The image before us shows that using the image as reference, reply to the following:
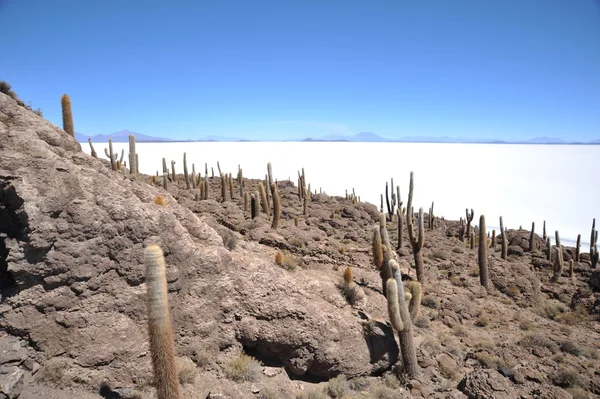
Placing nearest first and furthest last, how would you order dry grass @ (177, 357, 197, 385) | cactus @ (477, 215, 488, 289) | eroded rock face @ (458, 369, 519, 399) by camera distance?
dry grass @ (177, 357, 197, 385) → eroded rock face @ (458, 369, 519, 399) → cactus @ (477, 215, 488, 289)

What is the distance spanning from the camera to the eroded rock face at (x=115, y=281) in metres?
5.35

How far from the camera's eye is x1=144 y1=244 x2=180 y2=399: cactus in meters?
4.45

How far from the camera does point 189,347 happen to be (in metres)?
6.53

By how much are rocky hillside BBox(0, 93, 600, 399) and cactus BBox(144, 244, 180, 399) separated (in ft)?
3.98

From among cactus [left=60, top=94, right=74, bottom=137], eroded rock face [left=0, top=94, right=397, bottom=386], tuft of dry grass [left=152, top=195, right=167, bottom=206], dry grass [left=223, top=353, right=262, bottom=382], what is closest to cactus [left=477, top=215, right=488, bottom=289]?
eroded rock face [left=0, top=94, right=397, bottom=386]

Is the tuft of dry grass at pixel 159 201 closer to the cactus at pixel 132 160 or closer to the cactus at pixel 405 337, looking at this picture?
the cactus at pixel 132 160

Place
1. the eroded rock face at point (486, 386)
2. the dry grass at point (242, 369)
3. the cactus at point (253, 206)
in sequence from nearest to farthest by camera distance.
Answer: the dry grass at point (242, 369)
the eroded rock face at point (486, 386)
the cactus at point (253, 206)

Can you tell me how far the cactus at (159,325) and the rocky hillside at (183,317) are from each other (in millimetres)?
1212

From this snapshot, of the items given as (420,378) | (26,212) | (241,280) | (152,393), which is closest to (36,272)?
(26,212)

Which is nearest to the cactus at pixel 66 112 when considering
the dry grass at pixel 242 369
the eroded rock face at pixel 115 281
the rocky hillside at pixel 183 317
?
the rocky hillside at pixel 183 317

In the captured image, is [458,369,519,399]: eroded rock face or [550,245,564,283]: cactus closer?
[458,369,519,399]: eroded rock face

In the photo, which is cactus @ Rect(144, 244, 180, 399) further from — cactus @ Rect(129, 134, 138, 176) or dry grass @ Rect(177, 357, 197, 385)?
cactus @ Rect(129, 134, 138, 176)

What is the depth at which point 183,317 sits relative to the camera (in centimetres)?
656

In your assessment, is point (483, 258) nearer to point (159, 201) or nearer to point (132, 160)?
point (159, 201)
